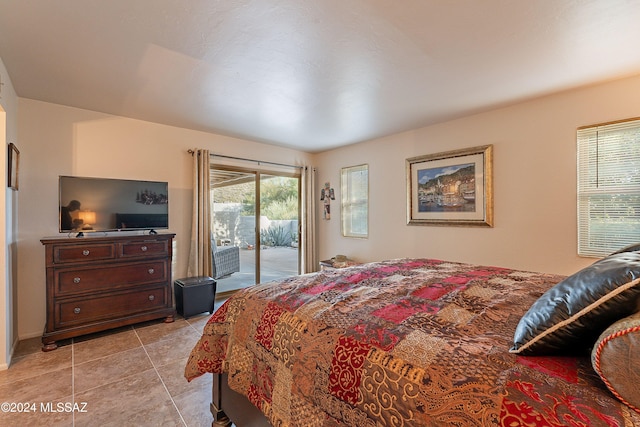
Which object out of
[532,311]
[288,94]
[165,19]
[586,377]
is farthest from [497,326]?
[288,94]

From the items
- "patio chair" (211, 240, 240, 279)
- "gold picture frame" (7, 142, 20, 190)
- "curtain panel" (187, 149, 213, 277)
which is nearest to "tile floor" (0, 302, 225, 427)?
"curtain panel" (187, 149, 213, 277)

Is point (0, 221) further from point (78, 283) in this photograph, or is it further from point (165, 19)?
point (165, 19)

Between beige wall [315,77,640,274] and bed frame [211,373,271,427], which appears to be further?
beige wall [315,77,640,274]

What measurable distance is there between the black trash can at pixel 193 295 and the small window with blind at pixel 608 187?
4081mm

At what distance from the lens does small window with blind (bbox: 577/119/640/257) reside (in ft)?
8.31

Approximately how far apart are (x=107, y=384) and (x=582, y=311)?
2.86m

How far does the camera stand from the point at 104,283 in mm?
3016

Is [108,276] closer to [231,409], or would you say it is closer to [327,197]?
[231,409]

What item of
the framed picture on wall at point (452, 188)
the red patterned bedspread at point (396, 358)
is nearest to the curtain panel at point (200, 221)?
the red patterned bedspread at point (396, 358)

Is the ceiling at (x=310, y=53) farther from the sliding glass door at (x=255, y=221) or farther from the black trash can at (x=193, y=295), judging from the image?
the black trash can at (x=193, y=295)

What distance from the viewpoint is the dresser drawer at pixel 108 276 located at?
2.80 m

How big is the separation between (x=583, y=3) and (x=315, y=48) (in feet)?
5.26

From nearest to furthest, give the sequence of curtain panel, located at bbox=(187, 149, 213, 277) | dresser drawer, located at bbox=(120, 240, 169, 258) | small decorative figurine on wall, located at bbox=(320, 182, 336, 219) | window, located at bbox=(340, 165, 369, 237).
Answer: dresser drawer, located at bbox=(120, 240, 169, 258) → curtain panel, located at bbox=(187, 149, 213, 277) → window, located at bbox=(340, 165, 369, 237) → small decorative figurine on wall, located at bbox=(320, 182, 336, 219)

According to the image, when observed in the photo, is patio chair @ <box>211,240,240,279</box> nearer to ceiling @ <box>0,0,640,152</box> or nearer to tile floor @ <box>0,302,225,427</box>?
tile floor @ <box>0,302,225,427</box>
